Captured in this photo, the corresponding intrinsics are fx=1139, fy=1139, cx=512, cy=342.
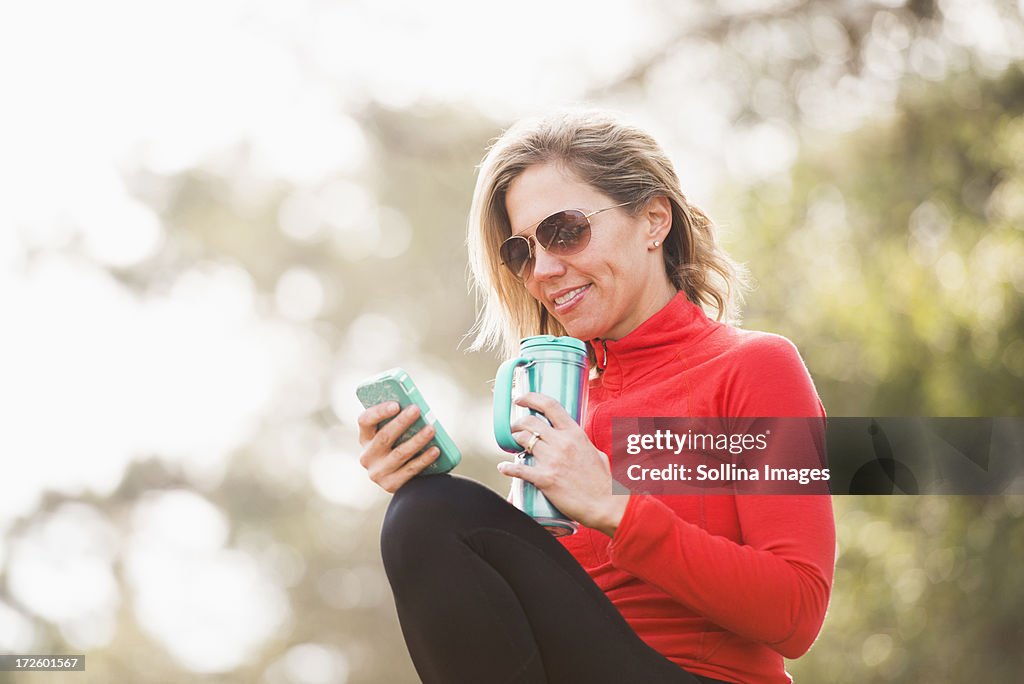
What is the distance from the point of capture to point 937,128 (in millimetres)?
7281

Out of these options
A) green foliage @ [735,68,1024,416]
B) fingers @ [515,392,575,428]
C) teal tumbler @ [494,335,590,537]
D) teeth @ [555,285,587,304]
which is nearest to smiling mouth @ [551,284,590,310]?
teeth @ [555,285,587,304]

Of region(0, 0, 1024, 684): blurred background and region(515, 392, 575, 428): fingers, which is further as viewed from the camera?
region(0, 0, 1024, 684): blurred background

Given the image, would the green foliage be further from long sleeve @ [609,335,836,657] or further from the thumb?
the thumb

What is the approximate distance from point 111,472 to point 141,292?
214 cm

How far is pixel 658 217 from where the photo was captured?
8.09 feet

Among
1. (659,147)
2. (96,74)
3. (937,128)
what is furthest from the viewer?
(96,74)

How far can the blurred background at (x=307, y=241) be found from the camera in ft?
24.9

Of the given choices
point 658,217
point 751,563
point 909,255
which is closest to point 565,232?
point 658,217

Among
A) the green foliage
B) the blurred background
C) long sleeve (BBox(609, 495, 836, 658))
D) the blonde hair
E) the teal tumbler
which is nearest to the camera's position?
long sleeve (BBox(609, 495, 836, 658))

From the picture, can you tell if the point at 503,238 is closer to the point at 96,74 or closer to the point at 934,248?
the point at 934,248

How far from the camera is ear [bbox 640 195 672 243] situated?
96.2 inches

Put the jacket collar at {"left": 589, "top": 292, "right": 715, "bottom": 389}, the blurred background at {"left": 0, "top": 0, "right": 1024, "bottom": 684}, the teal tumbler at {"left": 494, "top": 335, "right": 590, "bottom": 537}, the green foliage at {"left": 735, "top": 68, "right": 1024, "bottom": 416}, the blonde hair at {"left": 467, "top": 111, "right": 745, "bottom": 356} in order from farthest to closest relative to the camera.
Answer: the blurred background at {"left": 0, "top": 0, "right": 1024, "bottom": 684}, the green foliage at {"left": 735, "top": 68, "right": 1024, "bottom": 416}, the blonde hair at {"left": 467, "top": 111, "right": 745, "bottom": 356}, the jacket collar at {"left": 589, "top": 292, "right": 715, "bottom": 389}, the teal tumbler at {"left": 494, "top": 335, "right": 590, "bottom": 537}

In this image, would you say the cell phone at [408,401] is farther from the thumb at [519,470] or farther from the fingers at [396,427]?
the thumb at [519,470]

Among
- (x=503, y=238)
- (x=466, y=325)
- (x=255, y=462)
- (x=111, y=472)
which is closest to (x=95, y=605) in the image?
(x=111, y=472)
